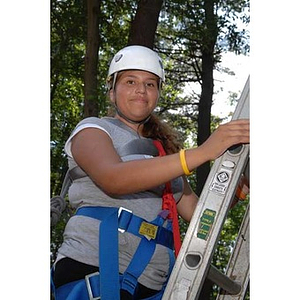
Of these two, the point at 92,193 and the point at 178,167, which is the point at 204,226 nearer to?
the point at 178,167

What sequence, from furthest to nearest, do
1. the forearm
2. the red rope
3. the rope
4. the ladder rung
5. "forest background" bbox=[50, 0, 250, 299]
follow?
"forest background" bbox=[50, 0, 250, 299], the rope, the red rope, the ladder rung, the forearm

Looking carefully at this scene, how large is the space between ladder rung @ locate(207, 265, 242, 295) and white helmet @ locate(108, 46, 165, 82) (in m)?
Result: 0.94

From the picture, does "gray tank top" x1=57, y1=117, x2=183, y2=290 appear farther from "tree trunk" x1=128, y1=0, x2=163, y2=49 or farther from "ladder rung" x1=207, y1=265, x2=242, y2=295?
"tree trunk" x1=128, y1=0, x2=163, y2=49

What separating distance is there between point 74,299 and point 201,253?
28.7 inches

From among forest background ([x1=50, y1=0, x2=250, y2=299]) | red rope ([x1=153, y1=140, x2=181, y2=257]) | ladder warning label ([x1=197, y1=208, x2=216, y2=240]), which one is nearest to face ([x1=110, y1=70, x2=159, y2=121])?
red rope ([x1=153, y1=140, x2=181, y2=257])

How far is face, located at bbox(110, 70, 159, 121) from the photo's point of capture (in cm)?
291

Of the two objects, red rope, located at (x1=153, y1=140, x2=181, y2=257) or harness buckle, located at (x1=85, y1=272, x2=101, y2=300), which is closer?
harness buckle, located at (x1=85, y1=272, x2=101, y2=300)
